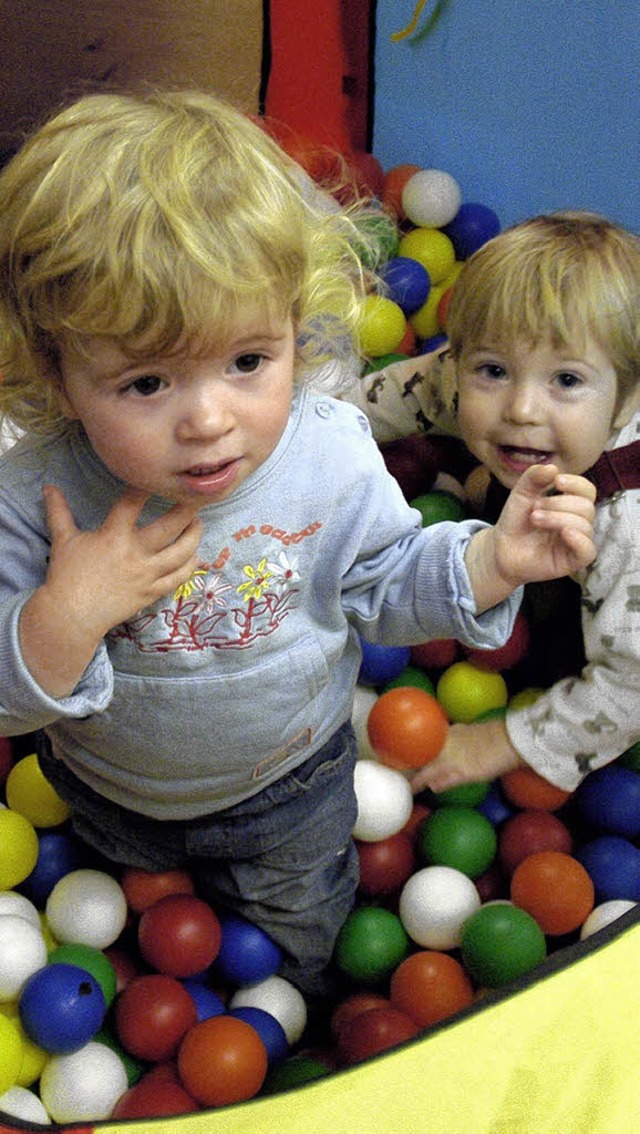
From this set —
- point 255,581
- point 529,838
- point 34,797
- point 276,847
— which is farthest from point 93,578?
point 529,838

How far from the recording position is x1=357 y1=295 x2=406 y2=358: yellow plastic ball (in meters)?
1.49

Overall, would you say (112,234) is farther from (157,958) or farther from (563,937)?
(563,937)

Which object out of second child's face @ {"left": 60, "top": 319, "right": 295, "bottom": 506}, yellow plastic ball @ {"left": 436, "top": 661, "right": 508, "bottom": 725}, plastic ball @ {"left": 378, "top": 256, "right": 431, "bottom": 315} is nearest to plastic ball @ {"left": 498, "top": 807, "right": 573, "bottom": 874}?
yellow plastic ball @ {"left": 436, "top": 661, "right": 508, "bottom": 725}

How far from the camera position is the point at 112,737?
33.6 inches

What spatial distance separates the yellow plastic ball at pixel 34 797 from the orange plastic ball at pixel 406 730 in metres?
0.30

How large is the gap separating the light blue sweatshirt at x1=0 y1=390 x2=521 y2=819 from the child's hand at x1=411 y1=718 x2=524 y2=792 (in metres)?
0.31

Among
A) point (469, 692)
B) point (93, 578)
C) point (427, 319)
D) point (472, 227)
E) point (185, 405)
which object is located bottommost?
point (469, 692)

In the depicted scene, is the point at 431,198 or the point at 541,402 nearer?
the point at 541,402

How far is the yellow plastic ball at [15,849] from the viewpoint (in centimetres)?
105

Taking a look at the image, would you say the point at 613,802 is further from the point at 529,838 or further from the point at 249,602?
the point at 249,602

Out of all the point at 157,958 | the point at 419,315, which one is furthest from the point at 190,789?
the point at 419,315

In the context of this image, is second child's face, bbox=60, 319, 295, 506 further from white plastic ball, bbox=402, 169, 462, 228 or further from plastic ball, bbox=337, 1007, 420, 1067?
white plastic ball, bbox=402, 169, 462, 228

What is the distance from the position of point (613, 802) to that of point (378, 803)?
0.23 m

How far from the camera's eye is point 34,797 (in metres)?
1.11
